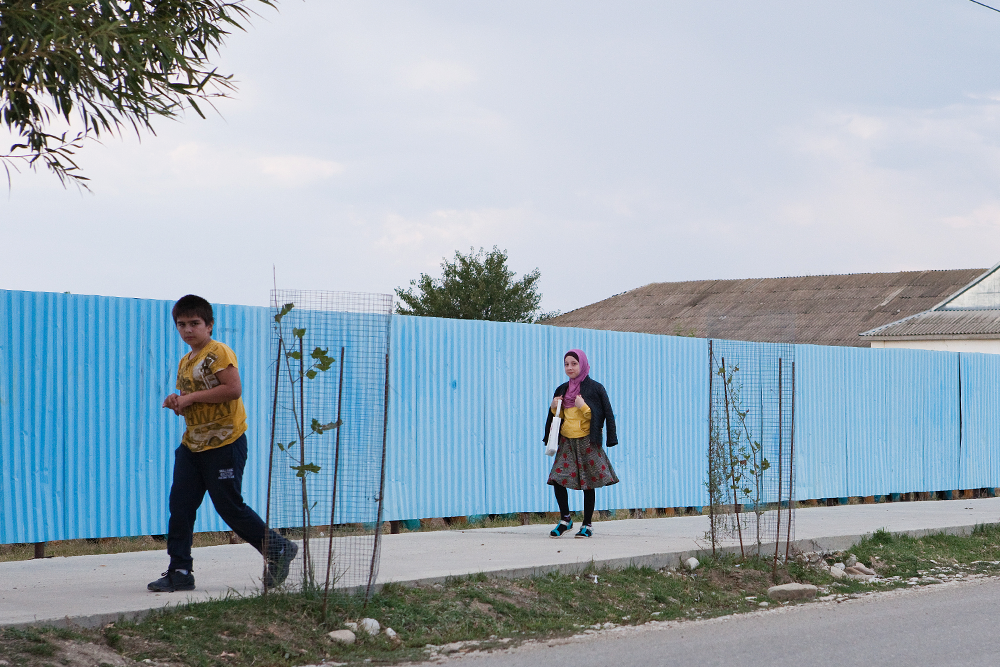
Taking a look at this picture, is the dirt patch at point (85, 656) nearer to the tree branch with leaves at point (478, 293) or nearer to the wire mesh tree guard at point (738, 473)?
the wire mesh tree guard at point (738, 473)

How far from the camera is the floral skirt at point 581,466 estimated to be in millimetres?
9805

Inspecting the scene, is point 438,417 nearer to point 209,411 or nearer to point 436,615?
point 436,615

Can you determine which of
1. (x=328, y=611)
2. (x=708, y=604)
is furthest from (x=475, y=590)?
(x=708, y=604)

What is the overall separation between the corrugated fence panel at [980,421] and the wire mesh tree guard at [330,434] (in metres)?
13.8

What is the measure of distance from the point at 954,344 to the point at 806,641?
26.4m

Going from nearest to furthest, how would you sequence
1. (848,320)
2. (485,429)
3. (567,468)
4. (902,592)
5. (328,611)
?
(328,611)
(902,592)
(567,468)
(485,429)
(848,320)

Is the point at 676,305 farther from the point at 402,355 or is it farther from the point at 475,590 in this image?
the point at 475,590

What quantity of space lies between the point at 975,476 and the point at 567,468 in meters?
11.1

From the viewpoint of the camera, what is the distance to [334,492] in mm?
6262

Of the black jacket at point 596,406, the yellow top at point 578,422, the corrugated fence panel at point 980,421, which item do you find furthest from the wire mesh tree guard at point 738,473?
the corrugated fence panel at point 980,421

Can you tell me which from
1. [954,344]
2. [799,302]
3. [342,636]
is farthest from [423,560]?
[799,302]

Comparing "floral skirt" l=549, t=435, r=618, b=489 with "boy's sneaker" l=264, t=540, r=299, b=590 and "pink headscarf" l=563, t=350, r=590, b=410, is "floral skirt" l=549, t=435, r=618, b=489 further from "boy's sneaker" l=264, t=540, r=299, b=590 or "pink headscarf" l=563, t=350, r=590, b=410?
"boy's sneaker" l=264, t=540, r=299, b=590

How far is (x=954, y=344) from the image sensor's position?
3075 cm

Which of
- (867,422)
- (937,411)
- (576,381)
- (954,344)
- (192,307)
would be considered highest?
(954,344)
